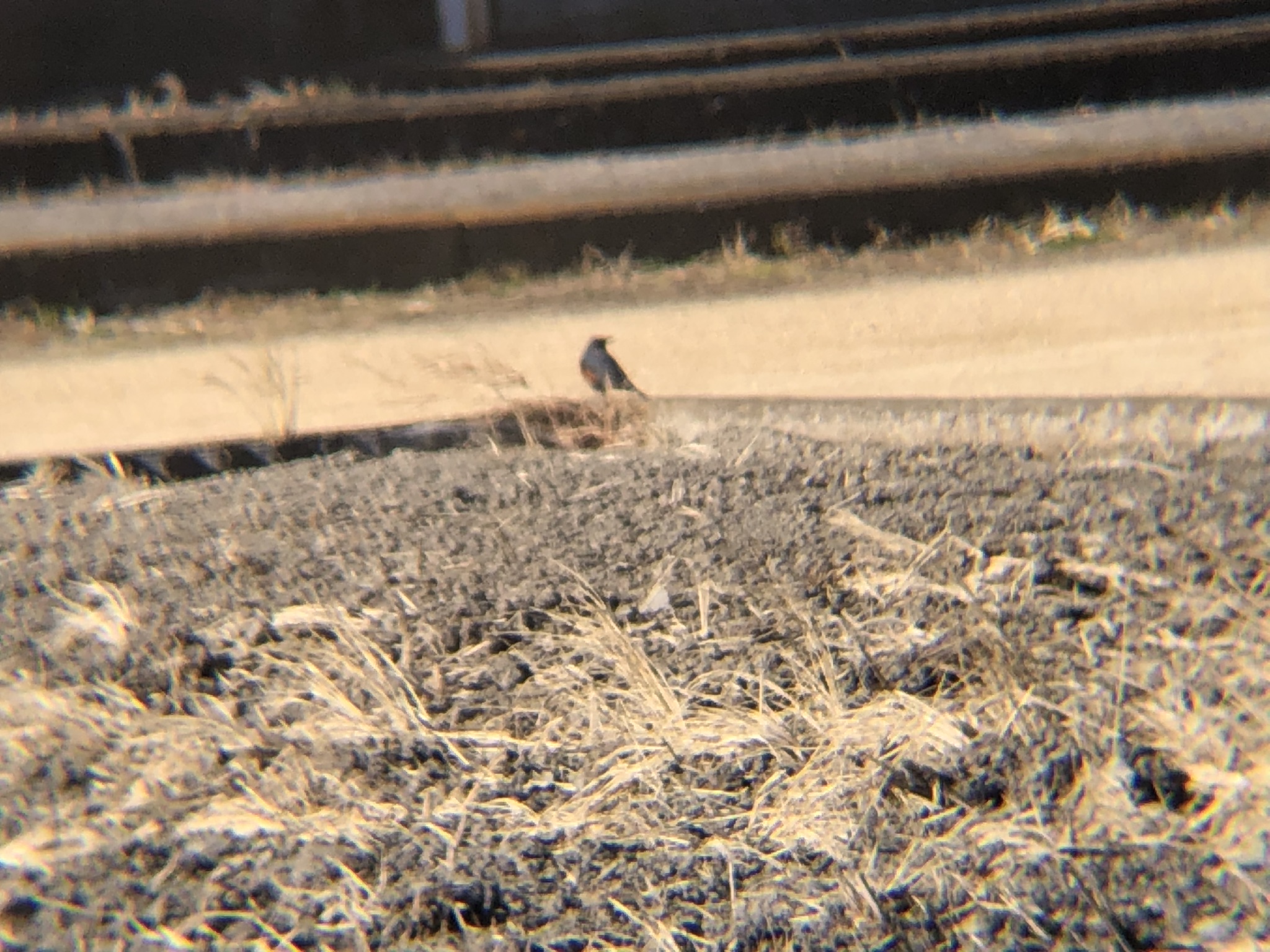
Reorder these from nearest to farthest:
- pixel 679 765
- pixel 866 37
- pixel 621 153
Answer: pixel 679 765, pixel 621 153, pixel 866 37

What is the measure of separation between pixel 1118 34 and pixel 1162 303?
2010 mm

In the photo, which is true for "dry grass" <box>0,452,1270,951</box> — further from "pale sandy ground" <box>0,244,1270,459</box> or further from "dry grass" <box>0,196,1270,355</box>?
"dry grass" <box>0,196,1270,355</box>

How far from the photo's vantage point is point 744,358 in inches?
117

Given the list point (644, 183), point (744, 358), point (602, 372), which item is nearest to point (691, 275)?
point (644, 183)

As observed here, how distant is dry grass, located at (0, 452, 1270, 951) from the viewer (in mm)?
1585

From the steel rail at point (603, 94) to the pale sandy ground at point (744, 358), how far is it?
0.94m

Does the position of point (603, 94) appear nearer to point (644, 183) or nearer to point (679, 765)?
point (644, 183)

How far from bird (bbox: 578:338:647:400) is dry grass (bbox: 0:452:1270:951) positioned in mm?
835

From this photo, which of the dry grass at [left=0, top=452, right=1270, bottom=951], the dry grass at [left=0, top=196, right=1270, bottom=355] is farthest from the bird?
the dry grass at [left=0, top=452, right=1270, bottom=951]

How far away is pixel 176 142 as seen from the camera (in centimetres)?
364

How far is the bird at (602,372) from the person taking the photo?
2824mm

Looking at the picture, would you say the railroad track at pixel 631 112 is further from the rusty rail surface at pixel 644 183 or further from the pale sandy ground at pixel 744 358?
the pale sandy ground at pixel 744 358

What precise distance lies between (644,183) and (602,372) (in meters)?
0.65

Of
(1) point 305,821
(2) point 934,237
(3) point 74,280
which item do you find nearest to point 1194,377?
(2) point 934,237
